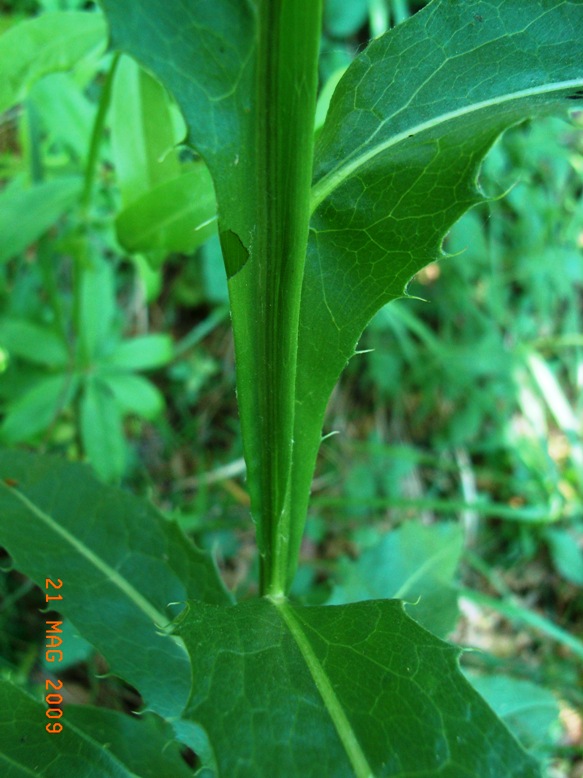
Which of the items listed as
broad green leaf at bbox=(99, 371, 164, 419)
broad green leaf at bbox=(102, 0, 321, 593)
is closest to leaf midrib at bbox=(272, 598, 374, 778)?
broad green leaf at bbox=(102, 0, 321, 593)

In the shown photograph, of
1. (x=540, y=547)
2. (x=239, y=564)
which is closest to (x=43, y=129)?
(x=239, y=564)

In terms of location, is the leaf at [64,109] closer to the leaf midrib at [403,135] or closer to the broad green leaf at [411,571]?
the leaf midrib at [403,135]

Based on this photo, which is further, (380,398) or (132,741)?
(380,398)

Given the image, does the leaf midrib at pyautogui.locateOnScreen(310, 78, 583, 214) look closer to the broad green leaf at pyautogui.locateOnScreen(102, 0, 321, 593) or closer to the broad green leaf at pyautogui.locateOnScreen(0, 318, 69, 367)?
the broad green leaf at pyautogui.locateOnScreen(102, 0, 321, 593)

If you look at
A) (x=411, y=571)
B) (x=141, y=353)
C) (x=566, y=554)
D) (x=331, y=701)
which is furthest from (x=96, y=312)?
(x=566, y=554)

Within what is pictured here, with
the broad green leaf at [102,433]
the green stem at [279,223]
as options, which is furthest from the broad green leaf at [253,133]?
the broad green leaf at [102,433]

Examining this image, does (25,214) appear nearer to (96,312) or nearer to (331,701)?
(96,312)
